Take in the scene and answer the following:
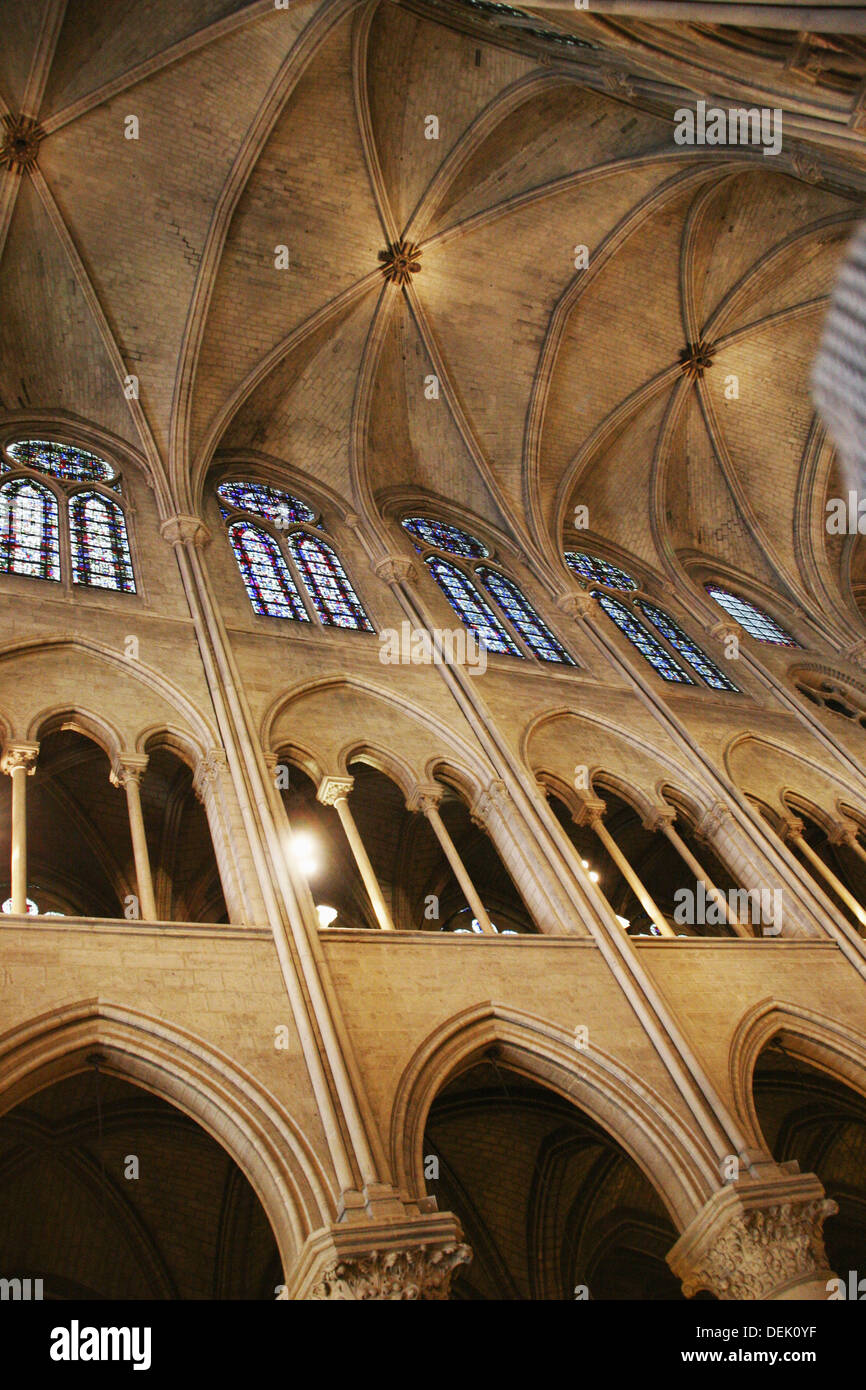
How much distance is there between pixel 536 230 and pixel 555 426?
3.30 meters

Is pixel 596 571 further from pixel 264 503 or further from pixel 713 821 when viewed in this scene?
pixel 713 821

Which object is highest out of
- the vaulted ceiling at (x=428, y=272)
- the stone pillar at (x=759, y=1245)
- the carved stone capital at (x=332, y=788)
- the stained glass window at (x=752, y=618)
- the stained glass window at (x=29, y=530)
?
the vaulted ceiling at (x=428, y=272)

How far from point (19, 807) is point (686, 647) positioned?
37.7 feet

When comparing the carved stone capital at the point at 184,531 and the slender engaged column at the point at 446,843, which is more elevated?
the carved stone capital at the point at 184,531

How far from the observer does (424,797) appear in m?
11.3

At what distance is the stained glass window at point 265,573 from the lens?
550 inches

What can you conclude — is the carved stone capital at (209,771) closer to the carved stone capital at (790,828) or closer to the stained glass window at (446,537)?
the carved stone capital at (790,828)

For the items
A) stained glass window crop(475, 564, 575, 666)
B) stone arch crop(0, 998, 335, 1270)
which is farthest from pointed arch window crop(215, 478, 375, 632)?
stone arch crop(0, 998, 335, 1270)

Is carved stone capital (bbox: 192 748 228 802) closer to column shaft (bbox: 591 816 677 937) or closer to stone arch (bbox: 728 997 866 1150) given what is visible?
column shaft (bbox: 591 816 677 937)

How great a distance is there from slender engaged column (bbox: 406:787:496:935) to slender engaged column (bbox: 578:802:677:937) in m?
1.48

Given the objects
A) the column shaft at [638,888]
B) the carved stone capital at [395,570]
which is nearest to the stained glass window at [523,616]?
the carved stone capital at [395,570]

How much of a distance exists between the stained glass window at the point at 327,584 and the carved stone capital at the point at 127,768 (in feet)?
14.2
